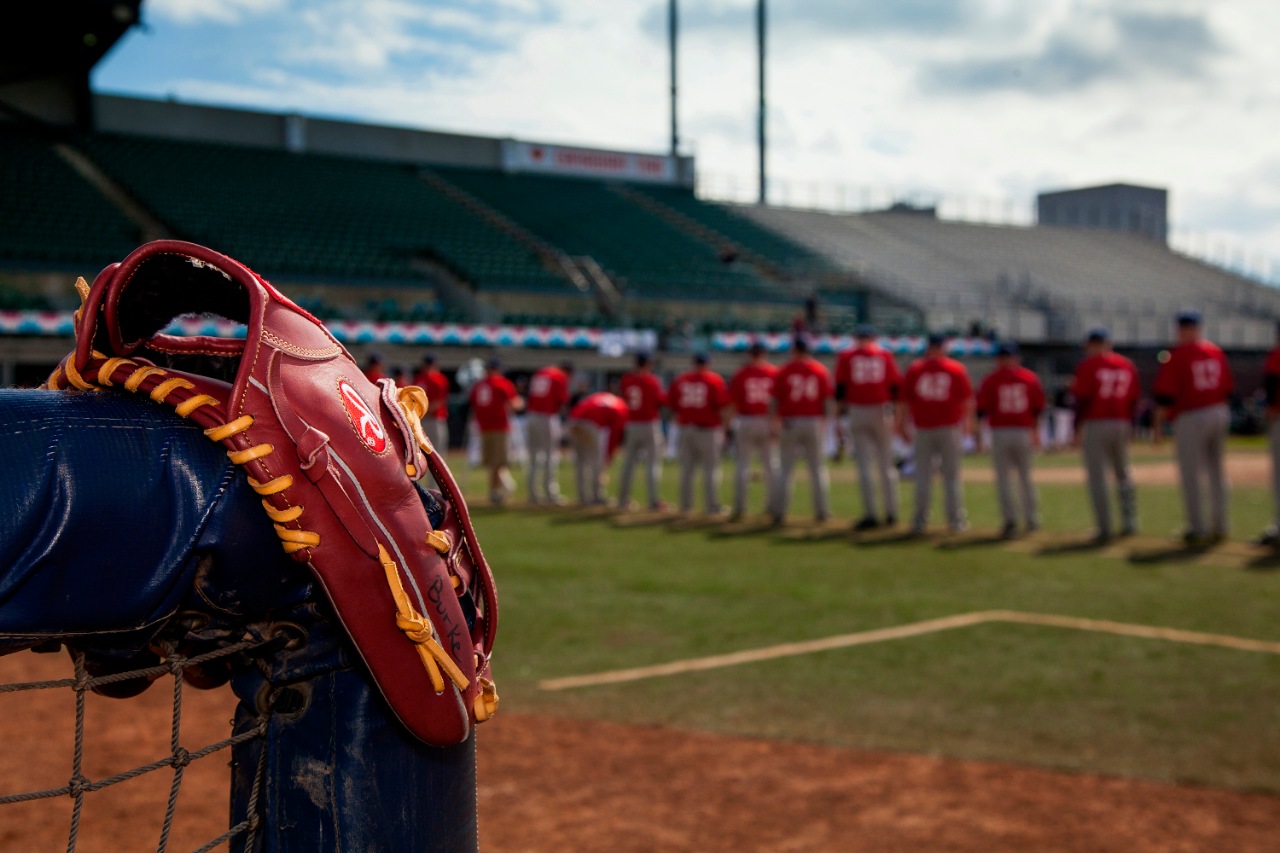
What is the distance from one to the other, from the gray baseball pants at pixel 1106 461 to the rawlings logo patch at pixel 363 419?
11.0 meters

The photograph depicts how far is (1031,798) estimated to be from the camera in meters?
4.26

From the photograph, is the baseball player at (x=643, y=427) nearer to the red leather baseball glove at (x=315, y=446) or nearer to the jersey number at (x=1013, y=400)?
the jersey number at (x=1013, y=400)

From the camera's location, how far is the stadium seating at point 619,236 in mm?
31109

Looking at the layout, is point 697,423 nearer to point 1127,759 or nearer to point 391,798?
point 1127,759

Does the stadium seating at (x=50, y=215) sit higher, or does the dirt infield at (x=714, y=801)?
the stadium seating at (x=50, y=215)

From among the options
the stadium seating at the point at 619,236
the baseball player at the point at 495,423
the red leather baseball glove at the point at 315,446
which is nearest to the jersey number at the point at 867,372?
the baseball player at the point at 495,423

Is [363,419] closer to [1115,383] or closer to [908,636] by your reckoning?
[908,636]

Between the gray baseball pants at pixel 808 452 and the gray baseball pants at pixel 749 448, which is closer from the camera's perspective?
the gray baseball pants at pixel 808 452

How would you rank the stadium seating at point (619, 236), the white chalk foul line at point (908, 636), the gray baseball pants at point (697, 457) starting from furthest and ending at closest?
the stadium seating at point (619, 236) < the gray baseball pants at point (697, 457) < the white chalk foul line at point (908, 636)

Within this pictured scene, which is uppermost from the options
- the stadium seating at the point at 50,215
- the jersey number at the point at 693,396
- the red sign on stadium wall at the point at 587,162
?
the red sign on stadium wall at the point at 587,162

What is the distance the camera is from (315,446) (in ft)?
3.95

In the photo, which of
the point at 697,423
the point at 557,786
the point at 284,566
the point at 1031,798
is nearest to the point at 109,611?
the point at 284,566

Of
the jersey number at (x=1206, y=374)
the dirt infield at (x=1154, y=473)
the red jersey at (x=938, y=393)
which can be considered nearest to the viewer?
the jersey number at (x=1206, y=374)

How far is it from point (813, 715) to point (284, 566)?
446 cm
